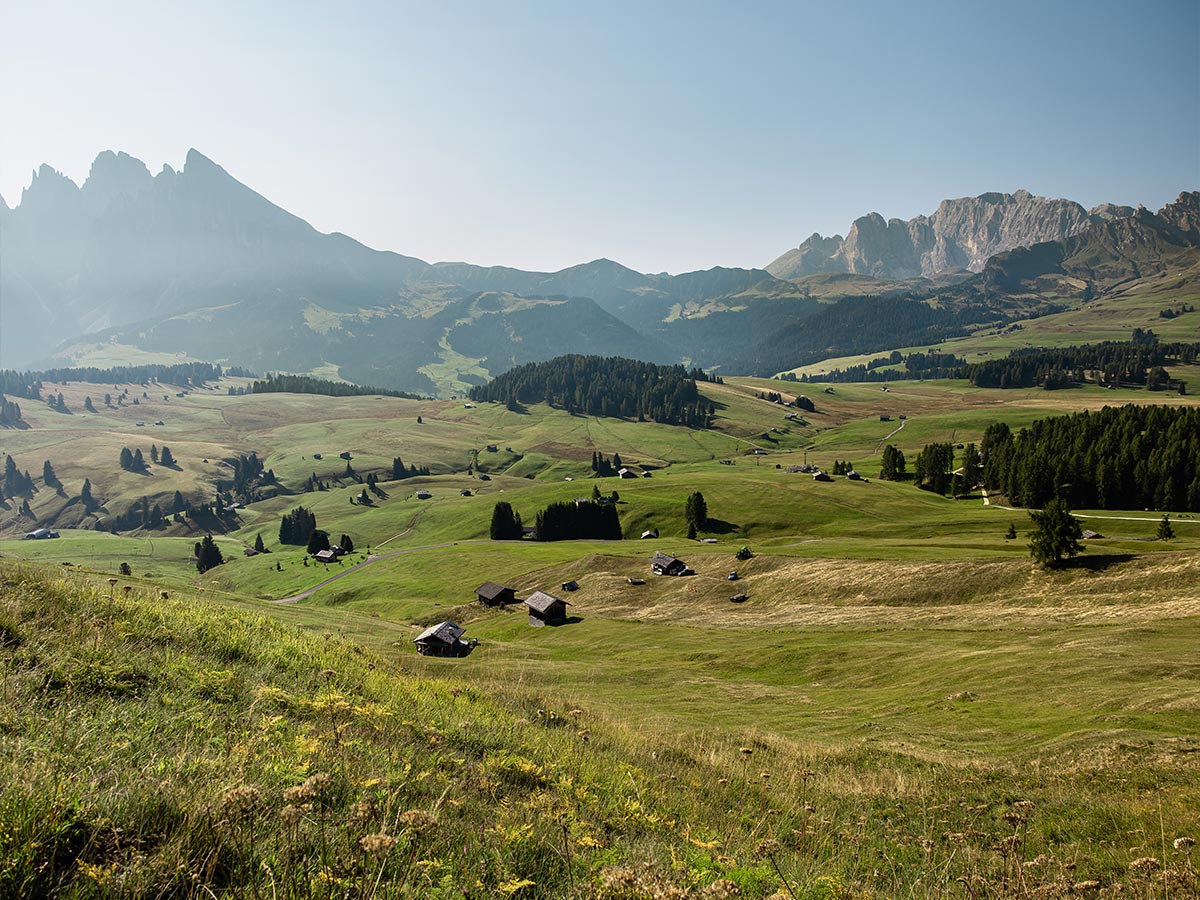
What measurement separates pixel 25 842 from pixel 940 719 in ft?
117

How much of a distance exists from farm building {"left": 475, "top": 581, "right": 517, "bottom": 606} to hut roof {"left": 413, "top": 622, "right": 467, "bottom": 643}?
93.5 feet

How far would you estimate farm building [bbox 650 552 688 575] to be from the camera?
98250 millimetres

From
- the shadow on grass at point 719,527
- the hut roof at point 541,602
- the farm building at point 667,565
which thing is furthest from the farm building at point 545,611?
the shadow on grass at point 719,527

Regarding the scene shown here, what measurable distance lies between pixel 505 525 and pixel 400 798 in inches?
5888

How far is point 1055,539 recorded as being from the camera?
65688 millimetres

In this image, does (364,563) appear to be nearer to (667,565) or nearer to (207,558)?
(207,558)

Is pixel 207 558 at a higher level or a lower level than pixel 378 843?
lower

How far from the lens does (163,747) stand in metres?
6.23

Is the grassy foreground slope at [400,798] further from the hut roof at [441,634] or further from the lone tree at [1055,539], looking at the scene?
the lone tree at [1055,539]

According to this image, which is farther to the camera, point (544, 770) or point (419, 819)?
point (544, 770)

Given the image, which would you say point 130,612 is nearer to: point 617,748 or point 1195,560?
point 617,748

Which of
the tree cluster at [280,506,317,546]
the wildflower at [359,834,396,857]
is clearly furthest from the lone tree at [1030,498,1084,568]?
the tree cluster at [280,506,317,546]

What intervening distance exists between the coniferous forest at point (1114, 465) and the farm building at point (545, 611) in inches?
4332

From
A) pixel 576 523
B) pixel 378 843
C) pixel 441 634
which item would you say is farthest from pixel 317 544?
pixel 378 843
